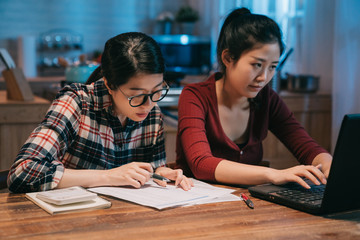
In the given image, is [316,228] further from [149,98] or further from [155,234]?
[149,98]

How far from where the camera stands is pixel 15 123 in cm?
271

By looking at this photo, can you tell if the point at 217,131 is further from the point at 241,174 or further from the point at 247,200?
the point at 247,200

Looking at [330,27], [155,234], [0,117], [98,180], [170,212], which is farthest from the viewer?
[330,27]

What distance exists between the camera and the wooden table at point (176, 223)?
0.99 meters

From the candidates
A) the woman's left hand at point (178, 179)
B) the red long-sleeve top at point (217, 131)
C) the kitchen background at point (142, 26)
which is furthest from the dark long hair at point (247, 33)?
the kitchen background at point (142, 26)

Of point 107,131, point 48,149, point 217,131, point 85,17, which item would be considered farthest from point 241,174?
point 85,17

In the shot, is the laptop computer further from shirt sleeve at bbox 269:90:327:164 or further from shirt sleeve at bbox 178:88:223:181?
shirt sleeve at bbox 269:90:327:164

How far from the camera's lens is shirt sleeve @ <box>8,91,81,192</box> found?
1.28 meters

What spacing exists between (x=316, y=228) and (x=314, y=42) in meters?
2.67

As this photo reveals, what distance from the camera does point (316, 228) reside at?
3.47 feet

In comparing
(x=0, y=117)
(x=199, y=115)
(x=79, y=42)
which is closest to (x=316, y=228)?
(x=199, y=115)

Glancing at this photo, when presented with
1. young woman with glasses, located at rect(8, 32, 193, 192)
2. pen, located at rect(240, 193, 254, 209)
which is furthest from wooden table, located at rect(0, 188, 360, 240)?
young woman with glasses, located at rect(8, 32, 193, 192)

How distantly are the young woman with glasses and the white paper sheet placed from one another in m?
0.03

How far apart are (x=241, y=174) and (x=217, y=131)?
1.09 feet
